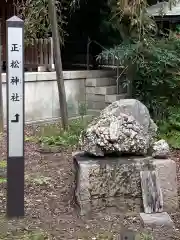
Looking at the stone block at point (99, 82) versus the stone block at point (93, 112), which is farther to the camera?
the stone block at point (99, 82)

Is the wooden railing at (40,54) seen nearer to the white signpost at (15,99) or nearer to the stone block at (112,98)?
the stone block at (112,98)

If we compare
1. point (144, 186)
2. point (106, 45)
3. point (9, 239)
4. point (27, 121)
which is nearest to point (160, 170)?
point (144, 186)

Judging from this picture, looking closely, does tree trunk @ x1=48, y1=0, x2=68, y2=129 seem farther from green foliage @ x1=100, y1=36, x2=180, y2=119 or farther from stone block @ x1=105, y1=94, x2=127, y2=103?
stone block @ x1=105, y1=94, x2=127, y2=103

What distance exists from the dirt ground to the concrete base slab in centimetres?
7

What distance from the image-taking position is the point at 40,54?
11586 mm

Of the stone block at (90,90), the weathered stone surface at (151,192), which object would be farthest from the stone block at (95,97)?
the weathered stone surface at (151,192)

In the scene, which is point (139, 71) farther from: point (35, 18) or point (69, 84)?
point (35, 18)

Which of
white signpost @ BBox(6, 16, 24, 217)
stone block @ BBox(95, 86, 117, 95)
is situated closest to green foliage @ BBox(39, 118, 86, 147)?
stone block @ BBox(95, 86, 117, 95)

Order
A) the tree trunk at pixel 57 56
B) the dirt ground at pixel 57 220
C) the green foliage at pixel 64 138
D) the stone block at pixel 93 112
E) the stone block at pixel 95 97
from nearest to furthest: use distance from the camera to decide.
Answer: the dirt ground at pixel 57 220, the green foliage at pixel 64 138, the tree trunk at pixel 57 56, the stone block at pixel 93 112, the stone block at pixel 95 97

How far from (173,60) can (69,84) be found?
2606 millimetres

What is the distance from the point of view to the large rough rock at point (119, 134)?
16.6 ft

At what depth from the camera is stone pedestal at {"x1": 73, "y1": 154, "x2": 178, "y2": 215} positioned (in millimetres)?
5035

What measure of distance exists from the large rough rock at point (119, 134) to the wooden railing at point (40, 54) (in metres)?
6.17

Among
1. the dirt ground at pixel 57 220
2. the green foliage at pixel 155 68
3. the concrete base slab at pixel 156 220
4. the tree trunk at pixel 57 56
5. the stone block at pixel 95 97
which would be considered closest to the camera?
the dirt ground at pixel 57 220
